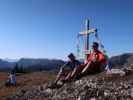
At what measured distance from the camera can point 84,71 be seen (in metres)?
16.8

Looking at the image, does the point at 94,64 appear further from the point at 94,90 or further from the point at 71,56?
the point at 94,90

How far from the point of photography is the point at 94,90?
14.3 metres

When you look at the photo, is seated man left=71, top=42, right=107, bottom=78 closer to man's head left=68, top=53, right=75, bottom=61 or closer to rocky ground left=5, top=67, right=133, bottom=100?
rocky ground left=5, top=67, right=133, bottom=100

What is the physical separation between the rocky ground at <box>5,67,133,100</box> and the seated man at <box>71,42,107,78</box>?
53cm

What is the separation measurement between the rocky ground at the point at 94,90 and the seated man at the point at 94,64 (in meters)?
0.53

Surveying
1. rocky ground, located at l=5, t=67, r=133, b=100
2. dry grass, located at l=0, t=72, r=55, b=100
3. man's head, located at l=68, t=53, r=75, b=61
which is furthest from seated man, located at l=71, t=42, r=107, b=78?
dry grass, located at l=0, t=72, r=55, b=100

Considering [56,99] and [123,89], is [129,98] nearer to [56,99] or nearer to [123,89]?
[123,89]

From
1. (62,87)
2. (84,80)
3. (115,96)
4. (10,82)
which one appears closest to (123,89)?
(115,96)

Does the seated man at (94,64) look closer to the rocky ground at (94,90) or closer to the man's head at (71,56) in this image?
the rocky ground at (94,90)

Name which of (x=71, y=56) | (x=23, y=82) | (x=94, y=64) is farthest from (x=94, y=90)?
(x=23, y=82)

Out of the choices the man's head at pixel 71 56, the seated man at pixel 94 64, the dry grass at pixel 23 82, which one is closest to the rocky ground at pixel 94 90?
the seated man at pixel 94 64

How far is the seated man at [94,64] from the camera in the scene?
53.9 ft

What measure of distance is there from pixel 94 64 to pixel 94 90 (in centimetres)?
277

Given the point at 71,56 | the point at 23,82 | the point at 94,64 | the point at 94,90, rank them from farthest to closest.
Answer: the point at 23,82 → the point at 71,56 → the point at 94,64 → the point at 94,90
